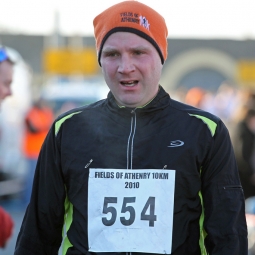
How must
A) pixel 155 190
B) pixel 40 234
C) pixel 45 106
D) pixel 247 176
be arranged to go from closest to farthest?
pixel 155 190, pixel 40 234, pixel 247 176, pixel 45 106

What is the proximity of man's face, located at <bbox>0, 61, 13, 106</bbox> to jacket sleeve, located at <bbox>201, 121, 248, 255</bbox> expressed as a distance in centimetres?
214

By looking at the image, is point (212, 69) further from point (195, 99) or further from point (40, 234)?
point (40, 234)

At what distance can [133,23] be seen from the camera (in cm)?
358

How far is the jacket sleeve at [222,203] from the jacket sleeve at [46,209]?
70 centimetres

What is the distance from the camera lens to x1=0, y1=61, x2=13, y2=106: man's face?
5250 millimetres

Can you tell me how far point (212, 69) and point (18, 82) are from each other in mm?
33126

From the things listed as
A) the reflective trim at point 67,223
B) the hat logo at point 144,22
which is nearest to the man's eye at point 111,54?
the hat logo at point 144,22

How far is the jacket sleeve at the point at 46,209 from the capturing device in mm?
3662

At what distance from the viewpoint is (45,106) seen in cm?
1436

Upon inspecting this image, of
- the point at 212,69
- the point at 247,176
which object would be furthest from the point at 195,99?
the point at 212,69

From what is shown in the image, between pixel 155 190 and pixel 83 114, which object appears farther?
pixel 83 114

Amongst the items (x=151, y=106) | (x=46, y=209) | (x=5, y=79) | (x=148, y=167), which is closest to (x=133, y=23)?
(x=151, y=106)

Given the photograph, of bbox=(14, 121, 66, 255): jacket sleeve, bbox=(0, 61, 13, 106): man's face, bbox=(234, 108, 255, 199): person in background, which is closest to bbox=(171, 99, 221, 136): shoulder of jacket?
bbox=(14, 121, 66, 255): jacket sleeve

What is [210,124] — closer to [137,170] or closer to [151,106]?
[151,106]
